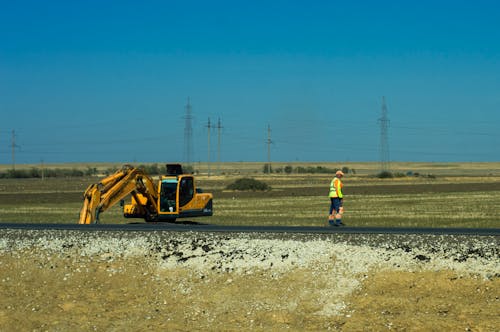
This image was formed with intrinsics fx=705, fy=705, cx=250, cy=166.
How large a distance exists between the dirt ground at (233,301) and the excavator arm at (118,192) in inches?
301

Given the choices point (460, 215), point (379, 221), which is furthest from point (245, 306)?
point (460, 215)

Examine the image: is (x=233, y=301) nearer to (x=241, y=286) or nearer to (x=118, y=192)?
(x=241, y=286)

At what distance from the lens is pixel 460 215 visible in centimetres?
3522

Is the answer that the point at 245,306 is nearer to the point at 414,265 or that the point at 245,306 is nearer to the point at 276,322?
the point at 276,322

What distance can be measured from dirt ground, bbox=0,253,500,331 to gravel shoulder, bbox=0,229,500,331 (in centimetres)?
3

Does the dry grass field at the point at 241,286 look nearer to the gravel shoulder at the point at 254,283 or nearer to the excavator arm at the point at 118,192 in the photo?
the gravel shoulder at the point at 254,283

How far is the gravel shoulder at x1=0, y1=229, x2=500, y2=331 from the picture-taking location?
50.2ft

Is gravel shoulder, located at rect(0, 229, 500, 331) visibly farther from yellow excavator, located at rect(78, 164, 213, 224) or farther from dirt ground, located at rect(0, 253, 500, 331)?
yellow excavator, located at rect(78, 164, 213, 224)

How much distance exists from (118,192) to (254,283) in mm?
11601

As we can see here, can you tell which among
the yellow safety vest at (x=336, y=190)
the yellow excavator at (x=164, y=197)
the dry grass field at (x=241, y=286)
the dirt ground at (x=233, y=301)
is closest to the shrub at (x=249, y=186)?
the yellow excavator at (x=164, y=197)

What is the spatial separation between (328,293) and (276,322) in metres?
1.63

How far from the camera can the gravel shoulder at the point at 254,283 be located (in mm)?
15312

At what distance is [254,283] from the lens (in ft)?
55.3

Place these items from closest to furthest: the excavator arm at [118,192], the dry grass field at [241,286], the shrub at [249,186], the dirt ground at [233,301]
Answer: the dirt ground at [233,301], the dry grass field at [241,286], the excavator arm at [118,192], the shrub at [249,186]
